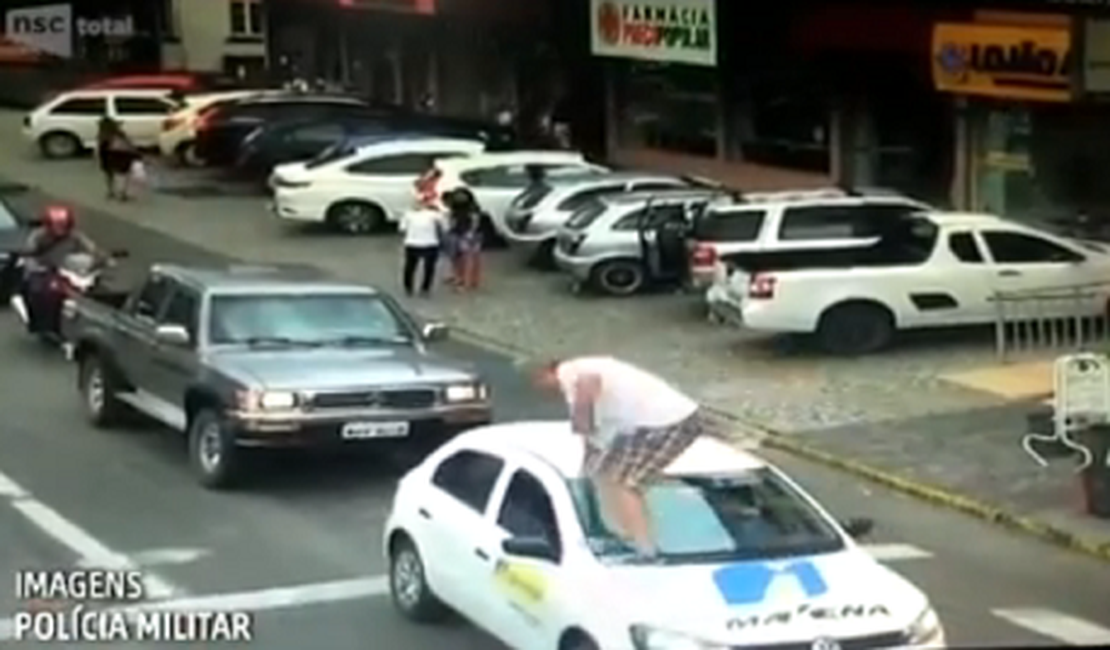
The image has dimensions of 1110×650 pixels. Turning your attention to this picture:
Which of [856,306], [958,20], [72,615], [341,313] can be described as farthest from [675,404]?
[958,20]

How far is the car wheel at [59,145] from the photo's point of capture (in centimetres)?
2633

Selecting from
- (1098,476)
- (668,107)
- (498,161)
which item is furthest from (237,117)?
(1098,476)

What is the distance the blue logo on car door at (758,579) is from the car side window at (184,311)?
Answer: 14.5ft

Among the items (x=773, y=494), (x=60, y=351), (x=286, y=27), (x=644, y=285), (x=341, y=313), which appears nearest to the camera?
(x=773, y=494)

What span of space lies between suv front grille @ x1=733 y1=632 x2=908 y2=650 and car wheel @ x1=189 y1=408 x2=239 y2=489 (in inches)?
158

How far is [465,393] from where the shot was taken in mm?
10148

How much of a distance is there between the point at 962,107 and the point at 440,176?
3758 millimetres

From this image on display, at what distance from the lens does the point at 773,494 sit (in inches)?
282

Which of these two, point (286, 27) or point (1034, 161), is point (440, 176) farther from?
point (286, 27)

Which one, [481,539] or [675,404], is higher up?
[675,404]

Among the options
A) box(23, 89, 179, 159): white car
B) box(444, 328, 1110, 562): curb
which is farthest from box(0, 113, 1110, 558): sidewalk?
box(23, 89, 179, 159): white car

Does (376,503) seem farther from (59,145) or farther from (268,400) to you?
(59,145)

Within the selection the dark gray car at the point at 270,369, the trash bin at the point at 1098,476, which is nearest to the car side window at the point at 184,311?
the dark gray car at the point at 270,369

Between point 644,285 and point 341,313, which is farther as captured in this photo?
point 644,285
